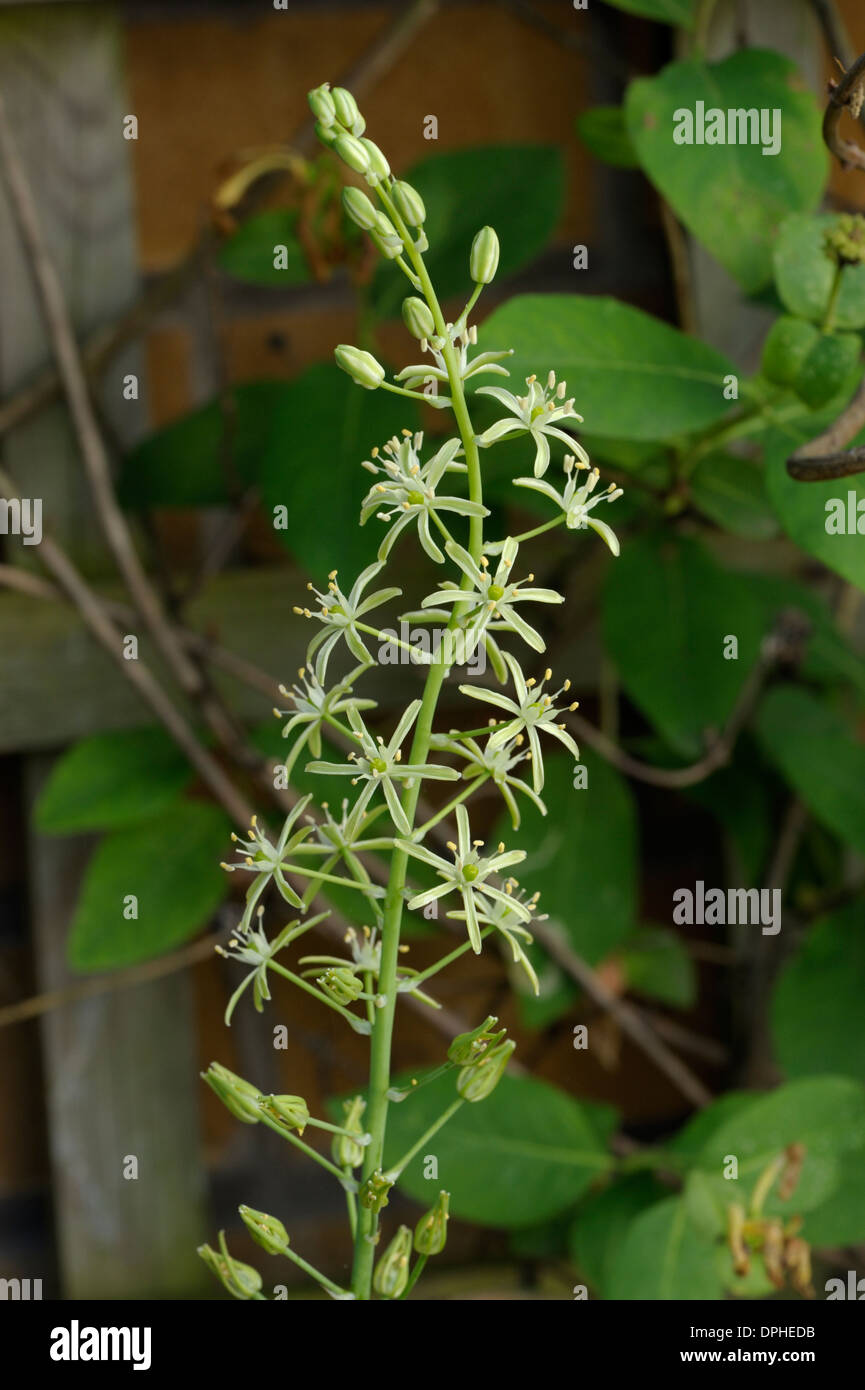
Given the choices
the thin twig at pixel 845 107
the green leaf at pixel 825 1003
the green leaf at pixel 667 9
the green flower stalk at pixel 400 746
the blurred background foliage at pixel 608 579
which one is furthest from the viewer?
the green leaf at pixel 825 1003

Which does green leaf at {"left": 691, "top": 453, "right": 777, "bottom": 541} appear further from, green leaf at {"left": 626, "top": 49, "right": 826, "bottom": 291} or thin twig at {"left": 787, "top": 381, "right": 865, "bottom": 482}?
thin twig at {"left": 787, "top": 381, "right": 865, "bottom": 482}

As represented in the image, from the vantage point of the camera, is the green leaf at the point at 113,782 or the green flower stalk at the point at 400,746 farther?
the green leaf at the point at 113,782

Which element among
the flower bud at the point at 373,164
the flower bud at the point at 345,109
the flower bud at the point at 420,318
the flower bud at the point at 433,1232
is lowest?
the flower bud at the point at 433,1232

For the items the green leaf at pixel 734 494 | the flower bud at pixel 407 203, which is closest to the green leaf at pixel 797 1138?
the green leaf at pixel 734 494

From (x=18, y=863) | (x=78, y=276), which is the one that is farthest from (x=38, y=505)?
(x=18, y=863)

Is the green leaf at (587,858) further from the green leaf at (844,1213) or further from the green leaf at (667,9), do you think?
the green leaf at (667,9)

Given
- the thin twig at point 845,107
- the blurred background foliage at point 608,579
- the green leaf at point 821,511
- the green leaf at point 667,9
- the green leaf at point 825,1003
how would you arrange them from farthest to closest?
the green leaf at point 825,1003, the green leaf at point 667,9, the blurred background foliage at point 608,579, the green leaf at point 821,511, the thin twig at point 845,107
